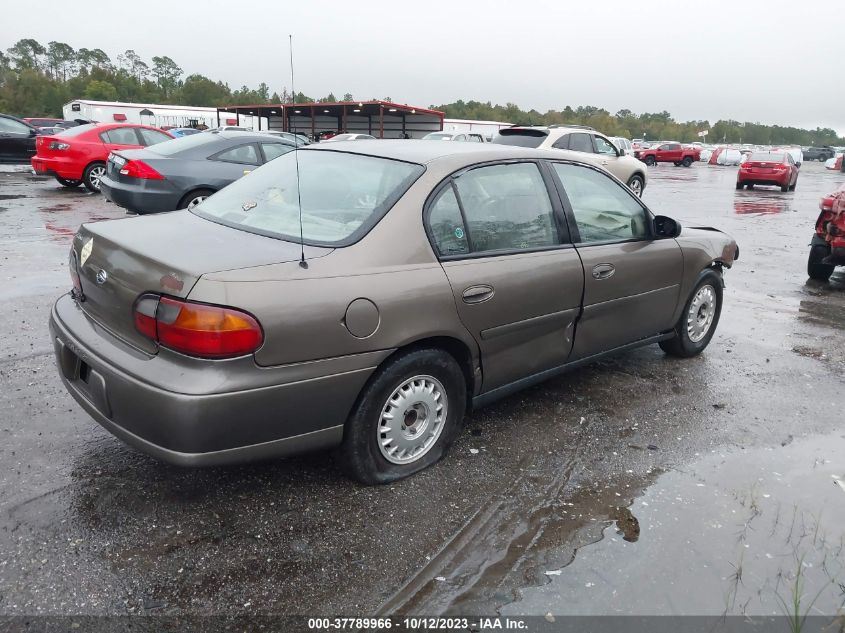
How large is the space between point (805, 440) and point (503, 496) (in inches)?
78.6

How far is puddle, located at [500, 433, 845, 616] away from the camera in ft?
8.29

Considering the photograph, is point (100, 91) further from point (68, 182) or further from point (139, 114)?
point (68, 182)

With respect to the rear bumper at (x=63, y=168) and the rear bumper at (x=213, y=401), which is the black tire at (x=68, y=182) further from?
the rear bumper at (x=213, y=401)

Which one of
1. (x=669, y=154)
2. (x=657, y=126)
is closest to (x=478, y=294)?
(x=669, y=154)

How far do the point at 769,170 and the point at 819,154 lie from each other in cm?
6375

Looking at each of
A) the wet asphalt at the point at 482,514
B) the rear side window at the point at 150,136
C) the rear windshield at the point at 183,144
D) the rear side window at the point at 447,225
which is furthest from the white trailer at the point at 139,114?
the rear side window at the point at 447,225

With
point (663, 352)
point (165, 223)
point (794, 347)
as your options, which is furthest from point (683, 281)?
point (165, 223)

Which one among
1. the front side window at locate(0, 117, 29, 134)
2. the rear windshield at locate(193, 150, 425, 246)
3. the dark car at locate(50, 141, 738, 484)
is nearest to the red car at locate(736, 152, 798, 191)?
the dark car at locate(50, 141, 738, 484)

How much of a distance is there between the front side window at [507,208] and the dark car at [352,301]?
0.04 feet

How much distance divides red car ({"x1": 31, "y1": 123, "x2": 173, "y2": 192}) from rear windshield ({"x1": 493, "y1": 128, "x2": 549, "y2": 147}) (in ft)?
24.3

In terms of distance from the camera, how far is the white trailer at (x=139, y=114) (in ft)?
155

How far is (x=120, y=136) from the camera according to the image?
13.8 m

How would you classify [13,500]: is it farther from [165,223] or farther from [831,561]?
[831,561]

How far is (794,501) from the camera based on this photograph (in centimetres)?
325
